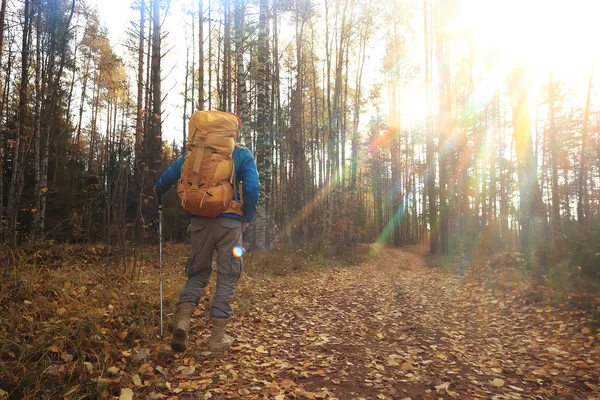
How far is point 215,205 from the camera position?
124 inches

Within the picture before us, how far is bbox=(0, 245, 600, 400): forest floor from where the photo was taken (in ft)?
8.52

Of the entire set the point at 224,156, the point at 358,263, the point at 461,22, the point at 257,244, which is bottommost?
the point at 358,263

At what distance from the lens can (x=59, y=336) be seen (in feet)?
8.79

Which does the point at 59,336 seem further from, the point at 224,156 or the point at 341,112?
the point at 341,112

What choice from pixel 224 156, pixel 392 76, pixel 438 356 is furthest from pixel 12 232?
pixel 392 76

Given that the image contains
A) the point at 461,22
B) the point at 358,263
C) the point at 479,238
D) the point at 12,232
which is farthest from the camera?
the point at 479,238

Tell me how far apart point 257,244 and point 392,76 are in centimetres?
1422

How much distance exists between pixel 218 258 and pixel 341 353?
167cm

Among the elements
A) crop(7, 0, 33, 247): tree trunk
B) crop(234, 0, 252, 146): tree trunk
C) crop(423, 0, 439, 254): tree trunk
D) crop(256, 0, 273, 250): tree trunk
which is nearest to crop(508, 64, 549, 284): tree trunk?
crop(423, 0, 439, 254): tree trunk

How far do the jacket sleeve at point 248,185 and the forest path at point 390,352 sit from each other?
1.42 m

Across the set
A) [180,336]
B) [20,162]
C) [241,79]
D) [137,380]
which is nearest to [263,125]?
[241,79]

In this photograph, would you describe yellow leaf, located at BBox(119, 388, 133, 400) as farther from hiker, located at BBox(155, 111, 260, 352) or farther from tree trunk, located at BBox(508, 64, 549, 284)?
tree trunk, located at BBox(508, 64, 549, 284)

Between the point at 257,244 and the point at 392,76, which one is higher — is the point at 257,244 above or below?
below

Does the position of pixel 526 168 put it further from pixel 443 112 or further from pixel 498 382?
pixel 498 382
